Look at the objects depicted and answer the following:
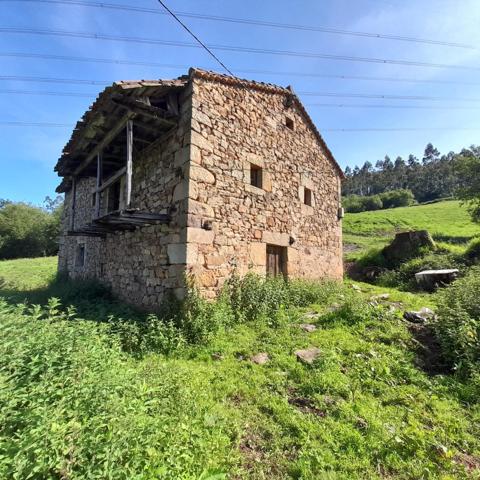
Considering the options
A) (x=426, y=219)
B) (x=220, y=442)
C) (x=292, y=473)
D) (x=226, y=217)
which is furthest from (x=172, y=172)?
(x=426, y=219)

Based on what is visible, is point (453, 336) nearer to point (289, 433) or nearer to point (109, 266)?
point (289, 433)

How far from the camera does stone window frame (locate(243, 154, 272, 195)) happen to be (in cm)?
749

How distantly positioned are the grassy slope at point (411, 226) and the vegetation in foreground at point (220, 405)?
50.7ft

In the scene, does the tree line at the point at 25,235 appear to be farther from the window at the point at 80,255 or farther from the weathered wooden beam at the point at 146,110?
the weathered wooden beam at the point at 146,110

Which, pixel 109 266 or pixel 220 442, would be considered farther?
pixel 109 266

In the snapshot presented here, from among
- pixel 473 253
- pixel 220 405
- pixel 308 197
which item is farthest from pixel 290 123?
pixel 473 253

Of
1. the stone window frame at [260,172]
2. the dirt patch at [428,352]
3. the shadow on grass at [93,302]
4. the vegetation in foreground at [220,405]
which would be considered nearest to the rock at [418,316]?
the dirt patch at [428,352]

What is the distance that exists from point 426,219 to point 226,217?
95.7 feet

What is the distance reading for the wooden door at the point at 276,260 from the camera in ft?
26.9

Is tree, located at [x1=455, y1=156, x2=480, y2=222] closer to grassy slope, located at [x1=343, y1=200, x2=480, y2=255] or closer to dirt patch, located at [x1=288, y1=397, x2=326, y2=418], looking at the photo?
grassy slope, located at [x1=343, y1=200, x2=480, y2=255]

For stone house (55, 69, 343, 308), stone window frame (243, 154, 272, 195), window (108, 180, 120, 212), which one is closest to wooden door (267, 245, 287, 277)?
stone house (55, 69, 343, 308)

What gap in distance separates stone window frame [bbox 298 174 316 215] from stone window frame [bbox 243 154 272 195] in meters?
1.80

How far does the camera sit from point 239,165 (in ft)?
24.0

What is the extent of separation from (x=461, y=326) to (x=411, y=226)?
25.1m
